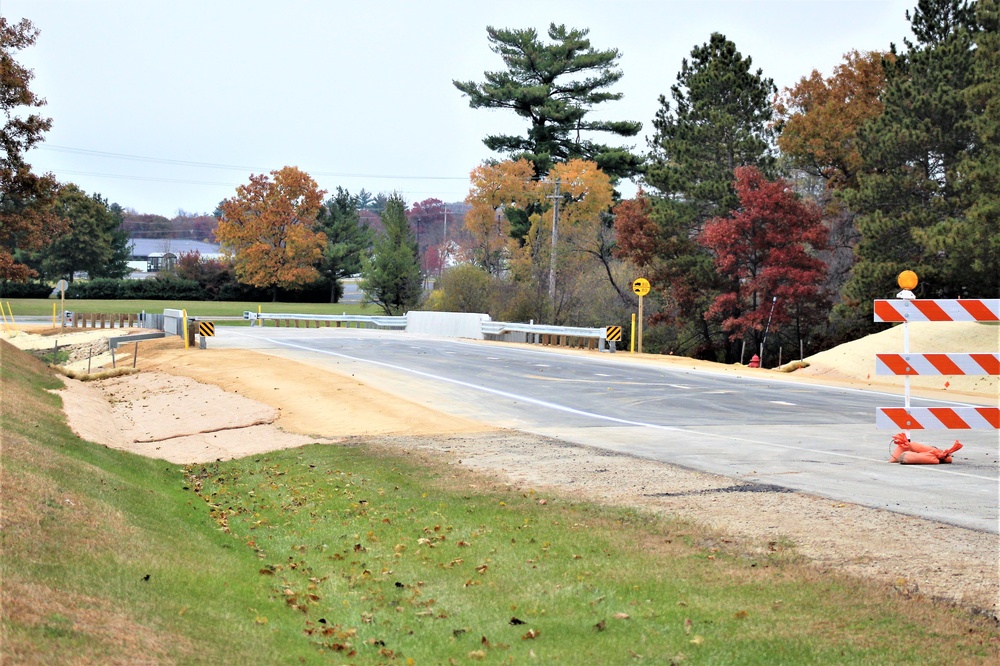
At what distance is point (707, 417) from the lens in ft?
62.2

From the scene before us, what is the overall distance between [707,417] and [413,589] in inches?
468

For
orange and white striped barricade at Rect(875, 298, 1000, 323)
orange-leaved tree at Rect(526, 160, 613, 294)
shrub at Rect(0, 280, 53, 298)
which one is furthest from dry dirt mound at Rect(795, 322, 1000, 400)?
shrub at Rect(0, 280, 53, 298)

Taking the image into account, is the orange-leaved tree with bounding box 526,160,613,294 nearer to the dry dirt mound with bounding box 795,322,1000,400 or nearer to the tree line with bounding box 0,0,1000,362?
the tree line with bounding box 0,0,1000,362

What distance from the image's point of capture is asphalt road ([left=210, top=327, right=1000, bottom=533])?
11.5 metres

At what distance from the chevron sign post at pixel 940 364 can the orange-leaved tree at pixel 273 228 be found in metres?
87.2

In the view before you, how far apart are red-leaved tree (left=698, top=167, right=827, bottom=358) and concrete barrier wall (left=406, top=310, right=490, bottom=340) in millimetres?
11075

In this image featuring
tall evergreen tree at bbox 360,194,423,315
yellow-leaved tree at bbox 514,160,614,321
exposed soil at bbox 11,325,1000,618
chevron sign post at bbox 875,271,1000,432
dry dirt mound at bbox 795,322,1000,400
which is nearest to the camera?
exposed soil at bbox 11,325,1000,618

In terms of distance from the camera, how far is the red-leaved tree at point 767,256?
139ft

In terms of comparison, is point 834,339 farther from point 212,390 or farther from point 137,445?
point 137,445

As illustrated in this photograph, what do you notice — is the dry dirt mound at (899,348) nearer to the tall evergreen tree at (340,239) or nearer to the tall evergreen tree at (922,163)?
the tall evergreen tree at (922,163)

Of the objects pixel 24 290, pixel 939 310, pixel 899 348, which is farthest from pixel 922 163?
pixel 24 290

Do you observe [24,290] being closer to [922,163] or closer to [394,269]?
[394,269]

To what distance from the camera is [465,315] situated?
50594 millimetres

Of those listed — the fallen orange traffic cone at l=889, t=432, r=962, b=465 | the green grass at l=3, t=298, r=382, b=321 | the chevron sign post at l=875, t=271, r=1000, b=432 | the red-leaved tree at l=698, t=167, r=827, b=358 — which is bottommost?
the green grass at l=3, t=298, r=382, b=321
